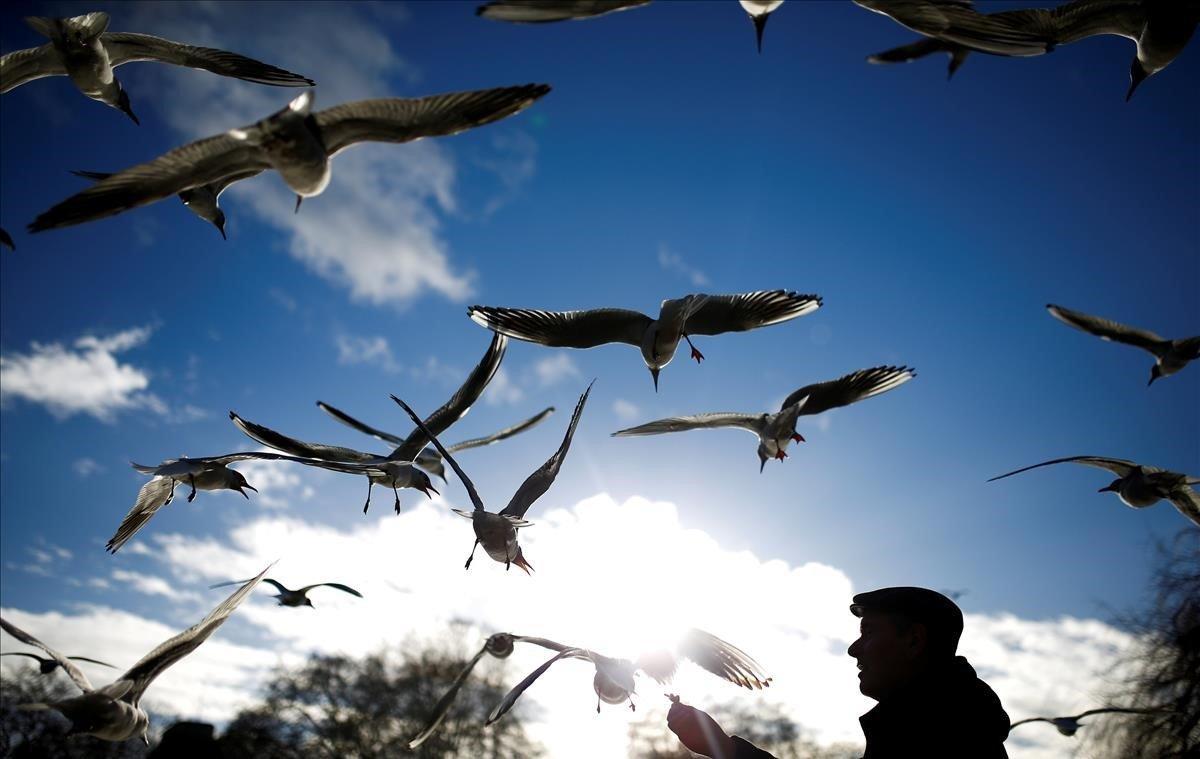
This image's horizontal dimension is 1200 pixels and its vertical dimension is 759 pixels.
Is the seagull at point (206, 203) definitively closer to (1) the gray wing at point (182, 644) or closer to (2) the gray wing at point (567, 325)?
(2) the gray wing at point (567, 325)

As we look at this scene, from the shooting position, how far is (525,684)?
2.68m

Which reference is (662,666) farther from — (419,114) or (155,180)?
(155,180)

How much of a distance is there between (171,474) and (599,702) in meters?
3.46

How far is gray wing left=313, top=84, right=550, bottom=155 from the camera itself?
10.1ft

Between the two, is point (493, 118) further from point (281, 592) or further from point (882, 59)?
point (281, 592)

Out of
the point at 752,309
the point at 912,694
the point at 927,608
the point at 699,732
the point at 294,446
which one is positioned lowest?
the point at 699,732

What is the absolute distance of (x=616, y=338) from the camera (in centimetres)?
578

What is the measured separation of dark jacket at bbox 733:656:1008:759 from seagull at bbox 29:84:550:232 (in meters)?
2.60

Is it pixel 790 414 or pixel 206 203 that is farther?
pixel 206 203

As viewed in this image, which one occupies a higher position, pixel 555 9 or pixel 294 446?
pixel 555 9

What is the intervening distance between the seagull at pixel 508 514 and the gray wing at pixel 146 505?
2.39 meters

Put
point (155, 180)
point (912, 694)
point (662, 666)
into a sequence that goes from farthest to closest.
Answer: point (662, 666) → point (155, 180) → point (912, 694)

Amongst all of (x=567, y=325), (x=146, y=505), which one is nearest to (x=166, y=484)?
(x=146, y=505)

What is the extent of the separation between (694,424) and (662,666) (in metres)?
2.07
